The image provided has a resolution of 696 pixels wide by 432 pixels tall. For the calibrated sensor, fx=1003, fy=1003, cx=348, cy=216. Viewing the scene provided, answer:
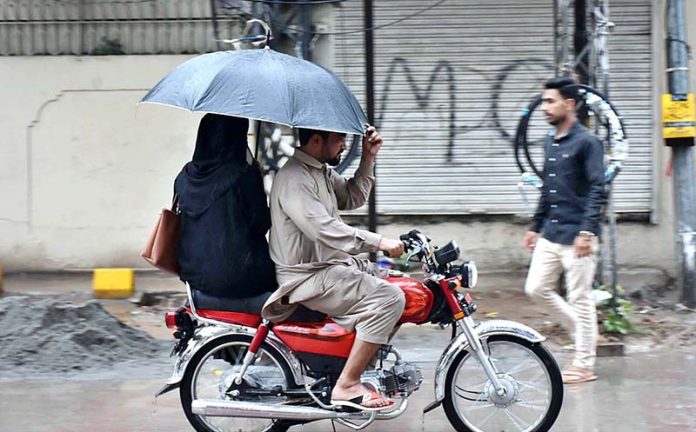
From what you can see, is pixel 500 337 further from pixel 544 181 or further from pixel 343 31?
pixel 343 31

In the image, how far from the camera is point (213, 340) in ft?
17.2

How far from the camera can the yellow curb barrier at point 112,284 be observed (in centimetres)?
919

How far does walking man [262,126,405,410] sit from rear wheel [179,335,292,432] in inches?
10.8

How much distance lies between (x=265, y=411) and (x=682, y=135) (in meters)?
4.78

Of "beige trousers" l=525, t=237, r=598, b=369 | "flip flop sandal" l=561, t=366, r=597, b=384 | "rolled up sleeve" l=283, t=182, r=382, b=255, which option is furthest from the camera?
"flip flop sandal" l=561, t=366, r=597, b=384

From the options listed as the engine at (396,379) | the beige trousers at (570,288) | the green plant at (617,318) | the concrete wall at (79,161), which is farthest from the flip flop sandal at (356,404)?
the concrete wall at (79,161)

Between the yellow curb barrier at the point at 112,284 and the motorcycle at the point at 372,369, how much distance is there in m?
4.05

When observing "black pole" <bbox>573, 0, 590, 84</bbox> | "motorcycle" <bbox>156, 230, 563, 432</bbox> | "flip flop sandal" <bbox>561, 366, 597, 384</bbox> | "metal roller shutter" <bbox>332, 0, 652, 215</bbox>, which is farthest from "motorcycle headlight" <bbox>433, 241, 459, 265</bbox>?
"metal roller shutter" <bbox>332, 0, 652, 215</bbox>

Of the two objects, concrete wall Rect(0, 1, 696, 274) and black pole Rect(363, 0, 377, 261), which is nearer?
→ black pole Rect(363, 0, 377, 261)

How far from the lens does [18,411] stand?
A: 6.14 meters

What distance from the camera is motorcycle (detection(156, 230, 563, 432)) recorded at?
5.11 meters

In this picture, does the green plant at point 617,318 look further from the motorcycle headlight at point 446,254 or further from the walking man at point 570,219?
the motorcycle headlight at point 446,254

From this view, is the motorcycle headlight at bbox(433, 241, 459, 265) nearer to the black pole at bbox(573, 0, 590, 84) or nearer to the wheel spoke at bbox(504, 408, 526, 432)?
the wheel spoke at bbox(504, 408, 526, 432)

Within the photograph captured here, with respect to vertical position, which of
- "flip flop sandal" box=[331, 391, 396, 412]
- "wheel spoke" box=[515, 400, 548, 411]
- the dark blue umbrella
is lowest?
"wheel spoke" box=[515, 400, 548, 411]
